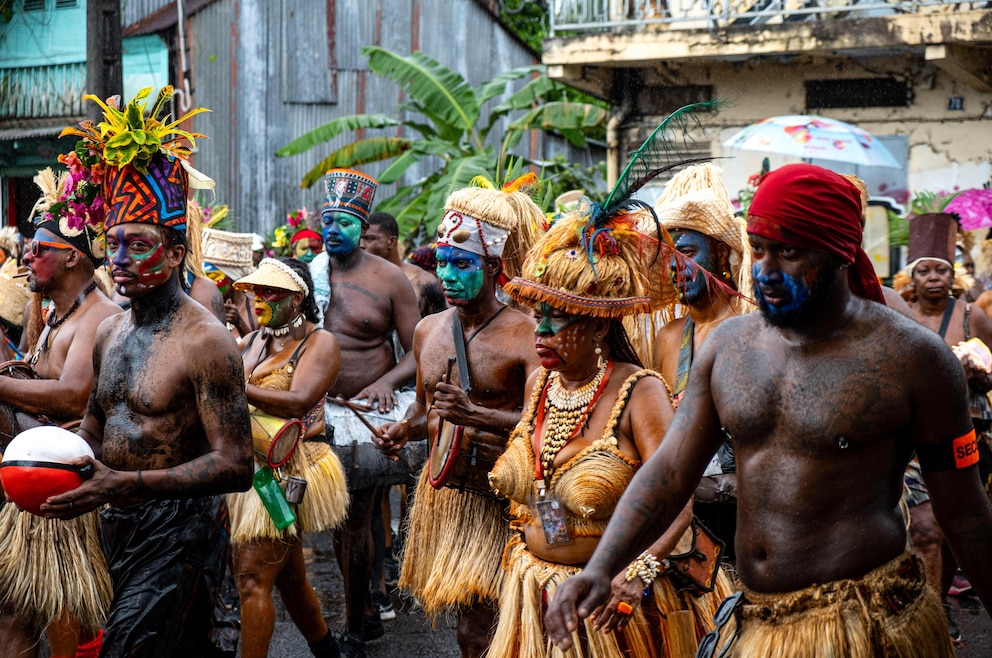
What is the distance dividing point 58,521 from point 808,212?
13.3 ft

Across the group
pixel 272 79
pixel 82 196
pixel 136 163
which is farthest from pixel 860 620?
pixel 272 79

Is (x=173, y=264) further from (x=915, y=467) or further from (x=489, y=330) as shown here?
(x=915, y=467)

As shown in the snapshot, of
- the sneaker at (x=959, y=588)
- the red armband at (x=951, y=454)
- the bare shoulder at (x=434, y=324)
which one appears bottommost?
the sneaker at (x=959, y=588)

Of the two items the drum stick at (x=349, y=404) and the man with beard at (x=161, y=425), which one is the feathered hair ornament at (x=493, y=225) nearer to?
the man with beard at (x=161, y=425)

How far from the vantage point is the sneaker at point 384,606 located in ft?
26.1

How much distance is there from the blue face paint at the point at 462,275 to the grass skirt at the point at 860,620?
2604 millimetres

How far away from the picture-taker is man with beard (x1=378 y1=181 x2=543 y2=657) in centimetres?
545

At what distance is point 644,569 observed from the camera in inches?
158

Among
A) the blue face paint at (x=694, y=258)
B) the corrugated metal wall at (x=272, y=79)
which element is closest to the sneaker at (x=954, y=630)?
the blue face paint at (x=694, y=258)

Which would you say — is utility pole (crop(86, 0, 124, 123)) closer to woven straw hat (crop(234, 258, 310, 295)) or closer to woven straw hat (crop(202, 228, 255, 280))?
woven straw hat (crop(202, 228, 255, 280))

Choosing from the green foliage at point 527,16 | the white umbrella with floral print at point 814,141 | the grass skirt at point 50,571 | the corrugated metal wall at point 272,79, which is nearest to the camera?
the grass skirt at point 50,571

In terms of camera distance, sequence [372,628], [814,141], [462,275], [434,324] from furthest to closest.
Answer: [814,141]
[372,628]
[434,324]
[462,275]

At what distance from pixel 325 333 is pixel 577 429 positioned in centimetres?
262

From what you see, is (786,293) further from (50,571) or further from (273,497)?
(50,571)
